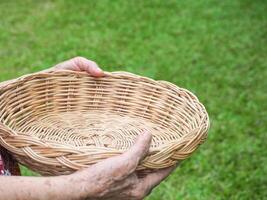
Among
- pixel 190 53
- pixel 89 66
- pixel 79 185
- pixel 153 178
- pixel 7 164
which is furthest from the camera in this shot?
pixel 190 53

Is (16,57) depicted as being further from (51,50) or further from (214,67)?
(214,67)

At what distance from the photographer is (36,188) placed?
110cm

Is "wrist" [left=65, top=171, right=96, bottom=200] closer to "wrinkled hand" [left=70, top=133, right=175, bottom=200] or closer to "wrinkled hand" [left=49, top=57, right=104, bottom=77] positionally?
"wrinkled hand" [left=70, top=133, right=175, bottom=200]

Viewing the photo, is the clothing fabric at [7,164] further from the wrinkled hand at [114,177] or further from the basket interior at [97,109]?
the wrinkled hand at [114,177]

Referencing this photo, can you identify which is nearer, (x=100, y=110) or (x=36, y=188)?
(x=36, y=188)

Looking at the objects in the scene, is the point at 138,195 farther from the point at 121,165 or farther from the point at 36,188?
the point at 36,188

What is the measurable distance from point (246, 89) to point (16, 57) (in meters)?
1.68

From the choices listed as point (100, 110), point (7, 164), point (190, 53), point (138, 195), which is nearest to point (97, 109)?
point (100, 110)

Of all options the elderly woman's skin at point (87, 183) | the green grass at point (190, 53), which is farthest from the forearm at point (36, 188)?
the green grass at point (190, 53)

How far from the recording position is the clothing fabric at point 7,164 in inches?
51.2

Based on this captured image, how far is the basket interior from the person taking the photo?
4.72ft

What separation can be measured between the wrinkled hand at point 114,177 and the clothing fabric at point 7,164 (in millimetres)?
284

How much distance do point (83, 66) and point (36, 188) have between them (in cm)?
56

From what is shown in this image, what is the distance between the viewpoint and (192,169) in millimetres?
2650
